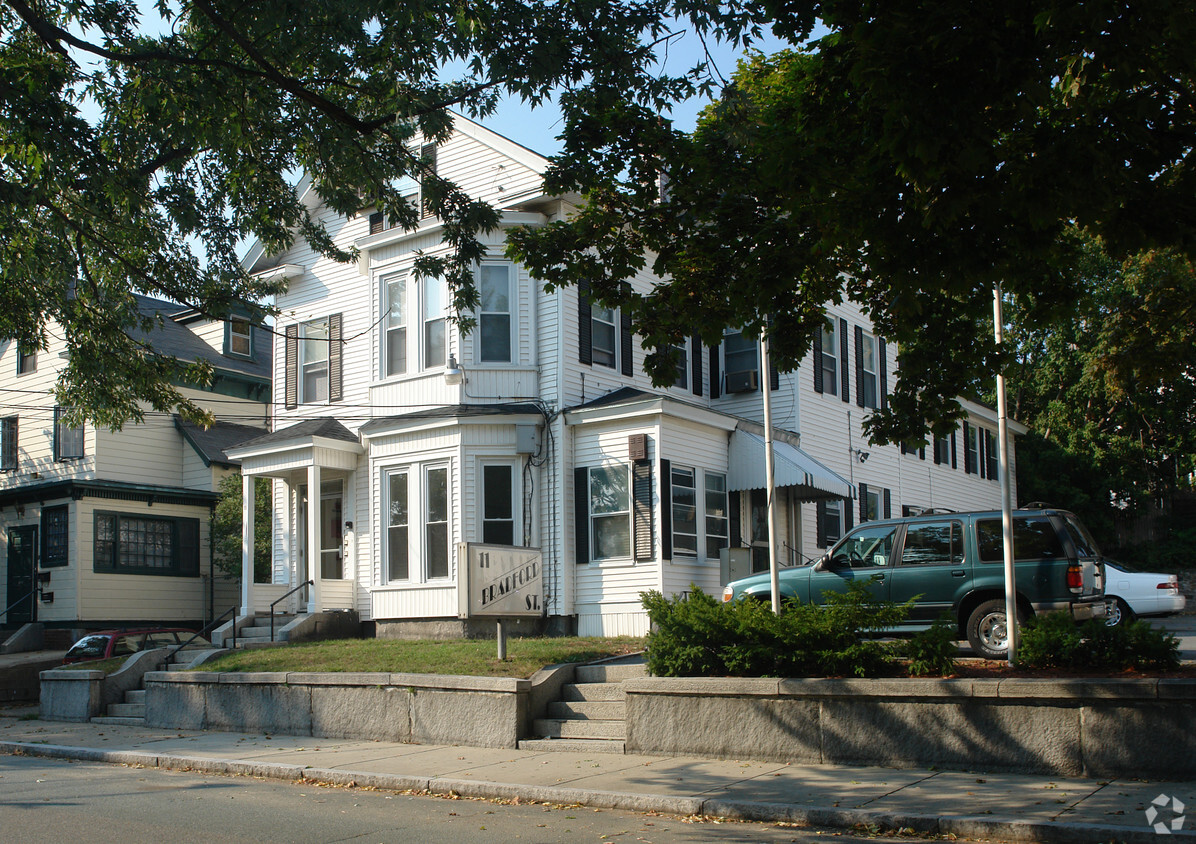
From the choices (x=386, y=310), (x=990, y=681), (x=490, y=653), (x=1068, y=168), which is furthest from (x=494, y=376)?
(x=1068, y=168)

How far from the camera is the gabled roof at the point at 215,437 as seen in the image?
27062 millimetres

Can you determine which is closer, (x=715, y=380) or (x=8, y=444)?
(x=715, y=380)

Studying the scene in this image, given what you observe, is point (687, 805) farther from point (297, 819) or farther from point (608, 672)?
point (608, 672)

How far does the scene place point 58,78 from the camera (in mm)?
10859

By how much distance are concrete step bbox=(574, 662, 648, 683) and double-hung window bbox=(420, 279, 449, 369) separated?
867 cm

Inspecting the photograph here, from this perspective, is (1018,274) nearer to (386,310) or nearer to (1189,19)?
(1189,19)

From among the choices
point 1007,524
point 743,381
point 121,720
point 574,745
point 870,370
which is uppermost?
point 870,370

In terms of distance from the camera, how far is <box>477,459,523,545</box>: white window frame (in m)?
19.4

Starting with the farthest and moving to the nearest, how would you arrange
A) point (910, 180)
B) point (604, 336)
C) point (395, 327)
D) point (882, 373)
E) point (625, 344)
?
1. point (882, 373)
2. point (625, 344)
3. point (395, 327)
4. point (604, 336)
5. point (910, 180)

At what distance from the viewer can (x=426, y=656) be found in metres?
14.7

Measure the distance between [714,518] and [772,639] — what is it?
30.3 feet

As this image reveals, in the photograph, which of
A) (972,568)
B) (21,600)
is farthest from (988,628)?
(21,600)

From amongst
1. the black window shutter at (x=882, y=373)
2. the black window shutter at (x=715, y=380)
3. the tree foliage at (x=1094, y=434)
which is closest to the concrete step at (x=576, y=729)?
the black window shutter at (x=715, y=380)

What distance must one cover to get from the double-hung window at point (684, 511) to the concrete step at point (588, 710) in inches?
267
